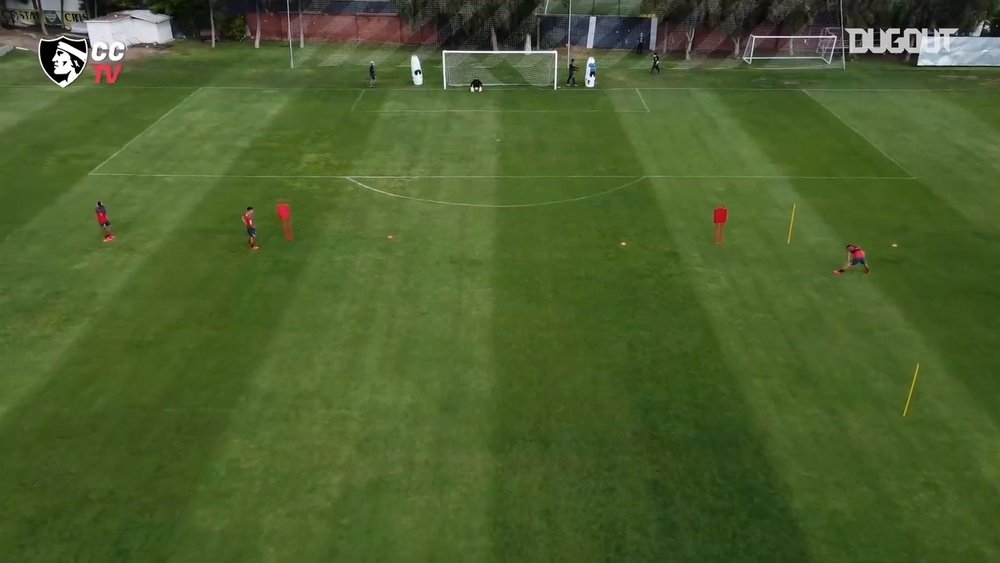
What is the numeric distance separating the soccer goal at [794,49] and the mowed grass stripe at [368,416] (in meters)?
34.1

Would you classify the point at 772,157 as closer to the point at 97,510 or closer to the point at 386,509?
the point at 386,509

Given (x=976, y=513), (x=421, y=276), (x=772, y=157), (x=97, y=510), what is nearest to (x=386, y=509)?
(x=97, y=510)

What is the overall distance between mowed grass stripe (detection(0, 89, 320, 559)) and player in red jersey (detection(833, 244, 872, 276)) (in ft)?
54.2

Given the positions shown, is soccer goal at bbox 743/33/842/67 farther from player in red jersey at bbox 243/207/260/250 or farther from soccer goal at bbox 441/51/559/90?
player in red jersey at bbox 243/207/260/250

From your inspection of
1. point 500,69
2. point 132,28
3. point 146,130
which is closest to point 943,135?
point 500,69

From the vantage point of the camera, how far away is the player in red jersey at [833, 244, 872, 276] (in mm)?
22109

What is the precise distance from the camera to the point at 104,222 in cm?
2402

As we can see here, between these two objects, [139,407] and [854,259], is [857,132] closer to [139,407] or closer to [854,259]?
[854,259]

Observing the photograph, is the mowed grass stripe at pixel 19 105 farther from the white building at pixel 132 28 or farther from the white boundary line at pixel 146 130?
the white building at pixel 132 28

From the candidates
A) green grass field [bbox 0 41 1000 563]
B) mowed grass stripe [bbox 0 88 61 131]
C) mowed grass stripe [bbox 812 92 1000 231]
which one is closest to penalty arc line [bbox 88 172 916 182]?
green grass field [bbox 0 41 1000 563]

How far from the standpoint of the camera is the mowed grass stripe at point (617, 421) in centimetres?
1398

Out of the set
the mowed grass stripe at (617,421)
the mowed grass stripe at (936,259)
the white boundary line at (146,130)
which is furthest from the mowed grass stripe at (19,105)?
the mowed grass stripe at (936,259)

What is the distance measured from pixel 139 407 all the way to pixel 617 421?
10.8 metres

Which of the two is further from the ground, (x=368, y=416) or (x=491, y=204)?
(x=491, y=204)
